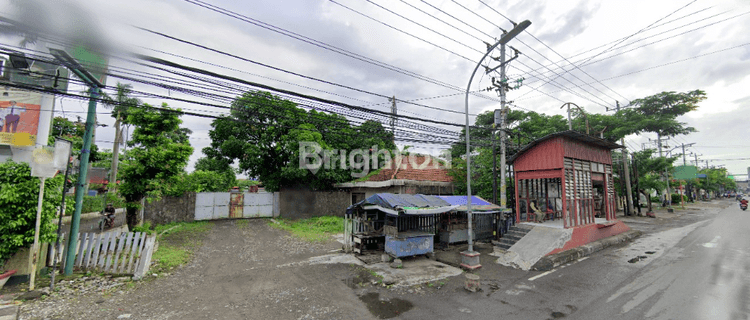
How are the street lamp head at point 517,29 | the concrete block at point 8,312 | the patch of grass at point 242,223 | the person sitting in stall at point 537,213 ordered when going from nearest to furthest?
1. the concrete block at point 8,312
2. the street lamp head at point 517,29
3. the person sitting in stall at point 537,213
4. the patch of grass at point 242,223

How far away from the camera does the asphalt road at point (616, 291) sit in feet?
19.4

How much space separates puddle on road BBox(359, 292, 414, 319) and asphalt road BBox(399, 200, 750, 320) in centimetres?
22

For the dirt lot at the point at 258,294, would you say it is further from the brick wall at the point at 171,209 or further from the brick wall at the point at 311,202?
the brick wall at the point at 311,202

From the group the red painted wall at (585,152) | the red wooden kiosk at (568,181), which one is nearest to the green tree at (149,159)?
the red wooden kiosk at (568,181)

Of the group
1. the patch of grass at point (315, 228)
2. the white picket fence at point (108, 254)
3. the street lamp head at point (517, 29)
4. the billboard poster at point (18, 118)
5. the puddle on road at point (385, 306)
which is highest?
the street lamp head at point (517, 29)

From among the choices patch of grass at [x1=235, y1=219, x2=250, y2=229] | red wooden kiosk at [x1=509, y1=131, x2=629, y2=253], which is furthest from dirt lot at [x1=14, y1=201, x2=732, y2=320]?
patch of grass at [x1=235, y1=219, x2=250, y2=229]

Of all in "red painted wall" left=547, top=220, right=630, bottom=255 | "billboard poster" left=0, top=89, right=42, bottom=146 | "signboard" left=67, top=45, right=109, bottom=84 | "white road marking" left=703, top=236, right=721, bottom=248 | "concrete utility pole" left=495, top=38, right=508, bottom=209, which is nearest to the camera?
"signboard" left=67, top=45, right=109, bottom=84

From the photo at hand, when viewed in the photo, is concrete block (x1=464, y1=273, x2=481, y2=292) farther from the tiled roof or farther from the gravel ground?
the tiled roof

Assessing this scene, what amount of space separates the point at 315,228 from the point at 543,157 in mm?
13030

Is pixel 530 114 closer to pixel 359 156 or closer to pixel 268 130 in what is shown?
pixel 359 156

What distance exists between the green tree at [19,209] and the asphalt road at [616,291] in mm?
9685

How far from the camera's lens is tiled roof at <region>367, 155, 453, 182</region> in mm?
18000

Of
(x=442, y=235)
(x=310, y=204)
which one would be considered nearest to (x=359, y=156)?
(x=310, y=204)

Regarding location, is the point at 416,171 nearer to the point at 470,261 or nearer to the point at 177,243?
the point at 470,261
